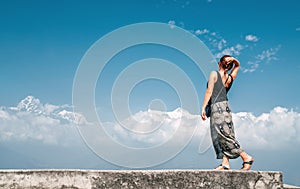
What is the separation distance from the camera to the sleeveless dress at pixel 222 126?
525 centimetres

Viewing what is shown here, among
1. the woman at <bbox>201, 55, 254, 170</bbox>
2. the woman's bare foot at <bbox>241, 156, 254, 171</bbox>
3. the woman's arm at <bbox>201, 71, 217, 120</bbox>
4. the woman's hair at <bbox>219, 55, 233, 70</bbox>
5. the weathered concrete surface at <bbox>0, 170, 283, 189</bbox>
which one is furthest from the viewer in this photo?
the woman's hair at <bbox>219, 55, 233, 70</bbox>

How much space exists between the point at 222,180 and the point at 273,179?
76 cm

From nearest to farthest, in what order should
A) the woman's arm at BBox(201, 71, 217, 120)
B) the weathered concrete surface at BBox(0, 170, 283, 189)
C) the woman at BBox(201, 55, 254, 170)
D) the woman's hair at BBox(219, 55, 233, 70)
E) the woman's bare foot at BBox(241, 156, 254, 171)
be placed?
1. the weathered concrete surface at BBox(0, 170, 283, 189)
2. the woman's bare foot at BBox(241, 156, 254, 171)
3. the woman at BBox(201, 55, 254, 170)
4. the woman's arm at BBox(201, 71, 217, 120)
5. the woman's hair at BBox(219, 55, 233, 70)

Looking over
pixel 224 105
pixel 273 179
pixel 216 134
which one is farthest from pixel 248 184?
pixel 224 105

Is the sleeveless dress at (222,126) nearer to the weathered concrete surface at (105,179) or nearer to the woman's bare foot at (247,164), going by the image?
the woman's bare foot at (247,164)

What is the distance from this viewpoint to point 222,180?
4.48 metres

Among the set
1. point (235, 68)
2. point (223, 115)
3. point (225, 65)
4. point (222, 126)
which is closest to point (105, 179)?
point (222, 126)

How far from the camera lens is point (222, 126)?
17.6 ft

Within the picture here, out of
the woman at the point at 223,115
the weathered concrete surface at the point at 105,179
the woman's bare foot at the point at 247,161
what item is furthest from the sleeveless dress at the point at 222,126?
A: the weathered concrete surface at the point at 105,179

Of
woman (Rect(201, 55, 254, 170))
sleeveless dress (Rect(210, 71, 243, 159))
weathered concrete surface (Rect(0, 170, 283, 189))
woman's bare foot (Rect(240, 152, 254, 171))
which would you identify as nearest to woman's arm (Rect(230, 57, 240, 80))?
woman (Rect(201, 55, 254, 170))

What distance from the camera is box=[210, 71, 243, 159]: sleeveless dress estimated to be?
5254 millimetres

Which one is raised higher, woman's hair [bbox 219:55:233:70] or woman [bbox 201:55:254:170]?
woman's hair [bbox 219:55:233:70]

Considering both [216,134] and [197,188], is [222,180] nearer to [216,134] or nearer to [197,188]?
[197,188]

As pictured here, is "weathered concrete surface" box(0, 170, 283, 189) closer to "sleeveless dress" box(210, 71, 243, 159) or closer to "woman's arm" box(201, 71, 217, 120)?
"sleeveless dress" box(210, 71, 243, 159)
